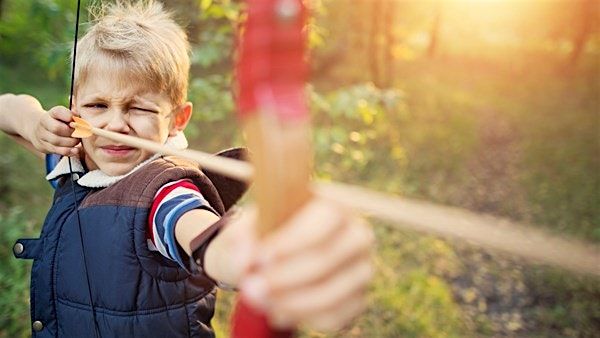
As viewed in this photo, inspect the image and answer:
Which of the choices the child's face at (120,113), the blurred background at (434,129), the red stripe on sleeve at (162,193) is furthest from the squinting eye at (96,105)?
the blurred background at (434,129)

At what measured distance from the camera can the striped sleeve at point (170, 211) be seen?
2.85 feet

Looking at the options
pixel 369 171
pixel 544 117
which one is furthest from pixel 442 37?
pixel 369 171

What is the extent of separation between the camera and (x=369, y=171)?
6230mm

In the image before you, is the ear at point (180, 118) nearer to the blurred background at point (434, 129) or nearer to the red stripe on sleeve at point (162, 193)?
the red stripe on sleeve at point (162, 193)

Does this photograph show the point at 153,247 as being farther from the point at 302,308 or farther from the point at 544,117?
the point at 544,117

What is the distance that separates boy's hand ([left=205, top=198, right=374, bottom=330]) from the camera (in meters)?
0.43

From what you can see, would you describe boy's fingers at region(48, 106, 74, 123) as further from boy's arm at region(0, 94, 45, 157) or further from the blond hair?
boy's arm at region(0, 94, 45, 157)

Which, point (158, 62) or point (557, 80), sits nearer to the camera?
point (158, 62)

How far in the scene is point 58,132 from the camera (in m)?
1.17

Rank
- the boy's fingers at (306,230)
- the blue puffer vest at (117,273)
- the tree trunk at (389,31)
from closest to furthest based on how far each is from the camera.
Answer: the boy's fingers at (306,230) < the blue puffer vest at (117,273) < the tree trunk at (389,31)

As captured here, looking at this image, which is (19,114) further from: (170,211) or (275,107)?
(275,107)

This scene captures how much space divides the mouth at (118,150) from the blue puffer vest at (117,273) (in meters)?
0.08

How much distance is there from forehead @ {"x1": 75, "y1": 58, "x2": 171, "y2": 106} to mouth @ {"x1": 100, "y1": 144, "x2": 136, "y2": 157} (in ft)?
0.31

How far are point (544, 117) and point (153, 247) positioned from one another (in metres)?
8.46
